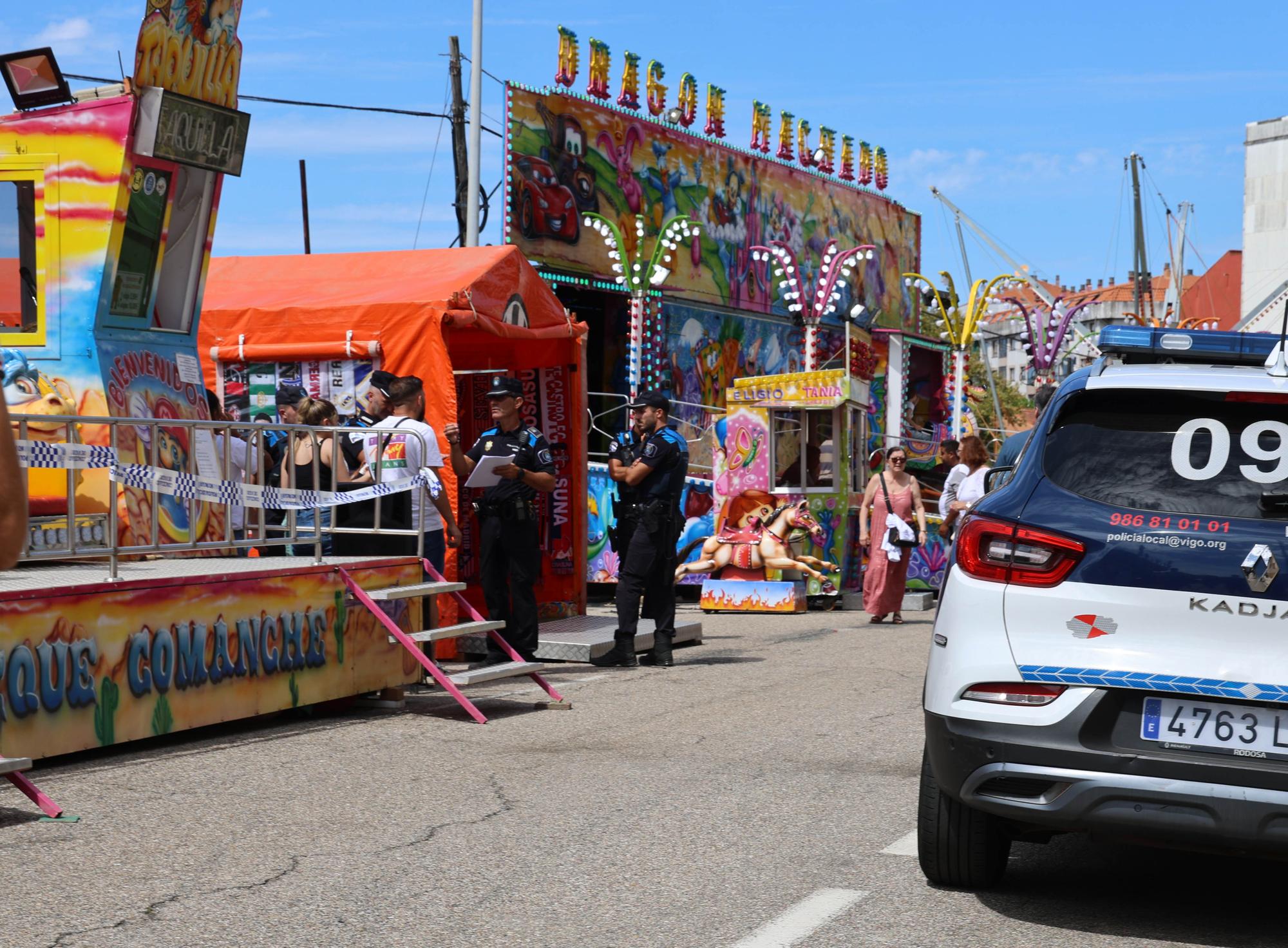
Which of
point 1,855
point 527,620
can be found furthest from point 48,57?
point 1,855

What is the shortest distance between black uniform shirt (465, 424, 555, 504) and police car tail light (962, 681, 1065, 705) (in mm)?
6346

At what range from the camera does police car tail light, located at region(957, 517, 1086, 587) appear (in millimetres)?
4797

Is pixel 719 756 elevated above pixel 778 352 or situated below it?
below

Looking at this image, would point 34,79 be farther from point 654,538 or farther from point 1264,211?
point 1264,211

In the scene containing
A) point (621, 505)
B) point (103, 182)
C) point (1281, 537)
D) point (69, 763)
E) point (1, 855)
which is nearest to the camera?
point (1281, 537)

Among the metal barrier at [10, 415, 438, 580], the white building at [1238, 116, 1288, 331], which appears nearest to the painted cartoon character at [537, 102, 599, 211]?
the metal barrier at [10, 415, 438, 580]

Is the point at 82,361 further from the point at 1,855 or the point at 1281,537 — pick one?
the point at 1281,537

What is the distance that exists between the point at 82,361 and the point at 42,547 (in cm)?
235

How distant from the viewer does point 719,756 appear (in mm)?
A: 7922

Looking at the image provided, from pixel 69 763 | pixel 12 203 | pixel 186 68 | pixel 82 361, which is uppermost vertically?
pixel 186 68

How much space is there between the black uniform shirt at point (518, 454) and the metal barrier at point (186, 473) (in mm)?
569

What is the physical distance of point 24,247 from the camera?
9.94 metres

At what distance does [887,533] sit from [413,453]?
300 inches

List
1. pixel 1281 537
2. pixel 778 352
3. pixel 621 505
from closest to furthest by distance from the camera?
pixel 1281 537, pixel 621 505, pixel 778 352
